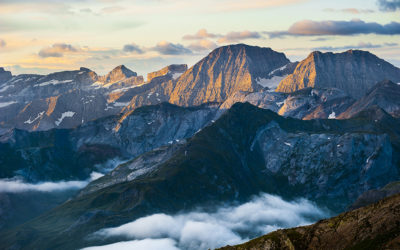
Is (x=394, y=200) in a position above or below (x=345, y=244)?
above

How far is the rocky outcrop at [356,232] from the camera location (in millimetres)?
175000

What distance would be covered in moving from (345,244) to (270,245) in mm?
26777

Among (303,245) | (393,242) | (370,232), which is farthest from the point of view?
(303,245)

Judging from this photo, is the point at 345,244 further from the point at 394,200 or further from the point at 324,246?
the point at 394,200

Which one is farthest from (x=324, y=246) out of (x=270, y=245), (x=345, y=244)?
(x=270, y=245)

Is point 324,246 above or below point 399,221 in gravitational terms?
below

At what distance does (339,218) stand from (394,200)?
761 inches

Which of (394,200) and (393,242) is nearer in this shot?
(393,242)

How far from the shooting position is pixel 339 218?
19562cm

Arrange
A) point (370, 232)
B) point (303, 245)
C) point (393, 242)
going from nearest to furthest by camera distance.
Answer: point (393, 242) < point (370, 232) < point (303, 245)

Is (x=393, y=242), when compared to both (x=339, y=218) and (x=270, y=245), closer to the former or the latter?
(x=339, y=218)

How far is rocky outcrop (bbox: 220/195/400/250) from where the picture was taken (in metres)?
175

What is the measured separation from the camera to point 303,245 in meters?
194

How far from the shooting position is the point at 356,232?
18488 cm
